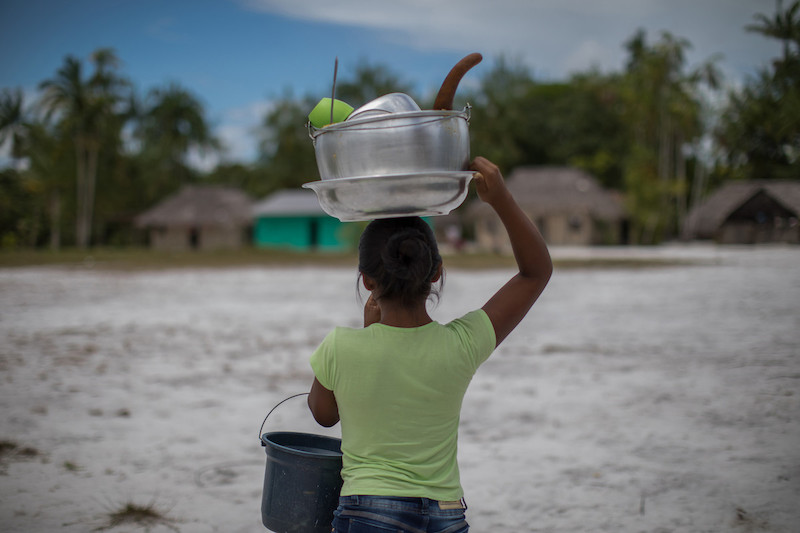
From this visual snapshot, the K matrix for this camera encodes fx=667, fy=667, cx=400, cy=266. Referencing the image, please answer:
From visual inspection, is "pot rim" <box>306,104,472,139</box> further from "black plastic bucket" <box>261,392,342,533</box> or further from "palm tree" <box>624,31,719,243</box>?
"palm tree" <box>624,31,719,243</box>

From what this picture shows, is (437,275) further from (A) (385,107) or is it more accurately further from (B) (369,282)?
(A) (385,107)

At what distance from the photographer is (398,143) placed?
1.56 m

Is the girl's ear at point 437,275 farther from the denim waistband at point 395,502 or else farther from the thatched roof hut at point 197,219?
the thatched roof hut at point 197,219

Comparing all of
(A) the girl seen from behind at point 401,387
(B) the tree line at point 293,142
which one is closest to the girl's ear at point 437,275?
(A) the girl seen from behind at point 401,387

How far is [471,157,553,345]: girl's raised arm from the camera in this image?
5.40 ft

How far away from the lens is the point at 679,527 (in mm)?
2975

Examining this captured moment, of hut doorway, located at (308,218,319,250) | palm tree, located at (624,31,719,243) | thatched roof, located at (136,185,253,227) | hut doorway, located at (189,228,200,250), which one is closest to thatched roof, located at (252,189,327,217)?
hut doorway, located at (308,218,319,250)

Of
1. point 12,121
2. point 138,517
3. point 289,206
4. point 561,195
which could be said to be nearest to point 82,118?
point 12,121

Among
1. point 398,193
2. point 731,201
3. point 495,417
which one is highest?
point 731,201

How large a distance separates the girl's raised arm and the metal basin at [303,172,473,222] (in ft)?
0.29

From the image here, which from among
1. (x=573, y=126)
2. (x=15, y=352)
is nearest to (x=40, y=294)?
(x=15, y=352)

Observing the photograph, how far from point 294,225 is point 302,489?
3846 centimetres

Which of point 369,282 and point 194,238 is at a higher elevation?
point 369,282

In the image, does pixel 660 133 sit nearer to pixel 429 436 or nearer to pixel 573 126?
pixel 573 126
